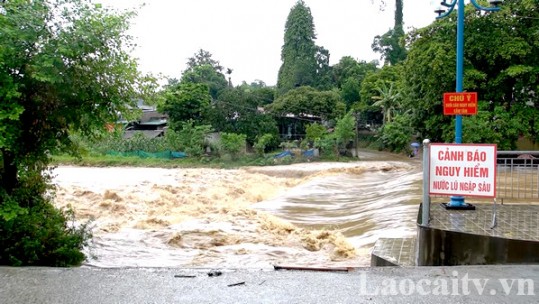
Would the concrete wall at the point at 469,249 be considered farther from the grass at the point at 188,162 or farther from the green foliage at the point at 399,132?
the green foliage at the point at 399,132

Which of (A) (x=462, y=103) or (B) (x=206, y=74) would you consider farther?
(B) (x=206, y=74)

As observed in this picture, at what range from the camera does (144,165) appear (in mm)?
41844

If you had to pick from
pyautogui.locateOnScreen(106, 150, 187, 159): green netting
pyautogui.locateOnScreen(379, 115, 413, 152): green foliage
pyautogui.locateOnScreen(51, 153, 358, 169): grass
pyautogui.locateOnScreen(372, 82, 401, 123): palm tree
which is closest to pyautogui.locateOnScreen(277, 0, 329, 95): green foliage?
pyautogui.locateOnScreen(372, 82, 401, 123): palm tree

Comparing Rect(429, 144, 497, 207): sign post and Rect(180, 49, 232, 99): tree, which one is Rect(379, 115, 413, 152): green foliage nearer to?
Rect(180, 49, 232, 99): tree

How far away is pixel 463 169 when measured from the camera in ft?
23.3

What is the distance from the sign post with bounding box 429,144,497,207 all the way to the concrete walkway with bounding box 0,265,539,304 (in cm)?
146

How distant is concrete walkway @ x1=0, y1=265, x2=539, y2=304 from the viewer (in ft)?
15.4

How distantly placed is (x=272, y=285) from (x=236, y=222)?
10.00 metres

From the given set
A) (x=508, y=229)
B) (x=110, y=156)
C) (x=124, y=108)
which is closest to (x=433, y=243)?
(x=508, y=229)

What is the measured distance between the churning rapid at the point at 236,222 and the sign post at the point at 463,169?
2484mm

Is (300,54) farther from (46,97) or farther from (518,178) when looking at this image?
(46,97)

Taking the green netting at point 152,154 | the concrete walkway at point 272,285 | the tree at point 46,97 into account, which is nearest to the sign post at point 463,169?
the concrete walkway at point 272,285

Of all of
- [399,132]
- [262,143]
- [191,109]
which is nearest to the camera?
[399,132]

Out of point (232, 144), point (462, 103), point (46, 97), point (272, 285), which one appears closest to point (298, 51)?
point (232, 144)
